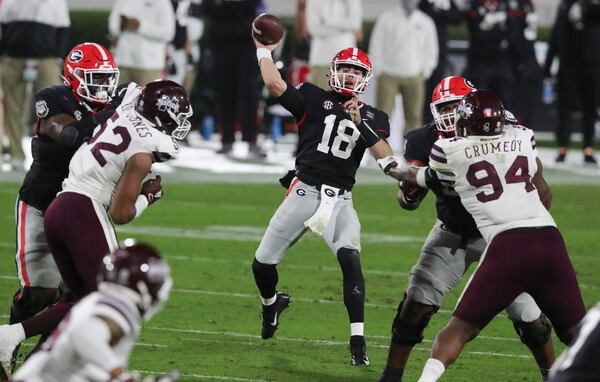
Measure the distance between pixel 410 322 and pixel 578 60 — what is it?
10.2 meters

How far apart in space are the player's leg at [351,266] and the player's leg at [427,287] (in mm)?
405

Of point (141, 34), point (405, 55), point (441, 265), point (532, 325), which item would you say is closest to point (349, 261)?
point (441, 265)

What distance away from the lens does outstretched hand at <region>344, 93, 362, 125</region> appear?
26.0 feet

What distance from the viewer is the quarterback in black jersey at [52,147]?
286 inches

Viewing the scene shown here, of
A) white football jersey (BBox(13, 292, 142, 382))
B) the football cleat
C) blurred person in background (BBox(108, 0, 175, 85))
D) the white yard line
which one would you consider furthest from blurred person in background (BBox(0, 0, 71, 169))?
white football jersey (BBox(13, 292, 142, 382))

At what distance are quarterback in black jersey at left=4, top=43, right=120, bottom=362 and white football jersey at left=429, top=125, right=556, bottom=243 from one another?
1951 mm

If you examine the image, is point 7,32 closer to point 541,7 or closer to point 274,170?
point 274,170

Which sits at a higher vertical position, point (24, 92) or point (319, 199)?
point (319, 199)

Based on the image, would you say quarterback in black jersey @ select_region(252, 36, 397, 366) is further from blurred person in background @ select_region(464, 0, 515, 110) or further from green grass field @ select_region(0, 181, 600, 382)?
blurred person in background @ select_region(464, 0, 515, 110)

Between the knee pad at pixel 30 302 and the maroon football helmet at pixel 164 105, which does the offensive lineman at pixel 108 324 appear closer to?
the maroon football helmet at pixel 164 105

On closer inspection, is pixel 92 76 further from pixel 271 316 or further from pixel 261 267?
pixel 271 316

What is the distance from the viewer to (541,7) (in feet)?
95.5

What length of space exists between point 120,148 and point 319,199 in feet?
5.45

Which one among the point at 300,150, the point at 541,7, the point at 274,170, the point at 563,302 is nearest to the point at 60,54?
the point at 274,170
